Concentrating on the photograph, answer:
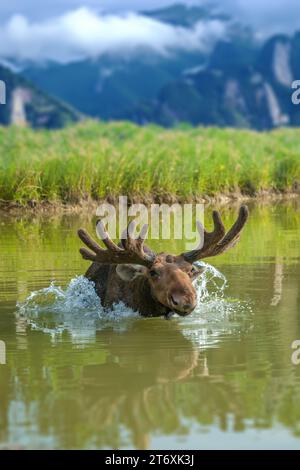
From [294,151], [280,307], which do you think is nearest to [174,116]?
[294,151]

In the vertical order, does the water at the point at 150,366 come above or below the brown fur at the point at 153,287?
below

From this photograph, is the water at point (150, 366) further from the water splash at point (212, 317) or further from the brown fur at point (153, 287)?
the brown fur at point (153, 287)

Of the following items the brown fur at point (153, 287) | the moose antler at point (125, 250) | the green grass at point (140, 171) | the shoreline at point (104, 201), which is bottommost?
the brown fur at point (153, 287)

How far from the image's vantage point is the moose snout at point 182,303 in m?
8.08

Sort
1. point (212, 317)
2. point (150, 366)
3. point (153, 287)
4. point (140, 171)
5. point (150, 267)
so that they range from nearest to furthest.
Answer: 1. point (150, 366)
2. point (153, 287)
3. point (150, 267)
4. point (212, 317)
5. point (140, 171)

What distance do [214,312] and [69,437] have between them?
386cm

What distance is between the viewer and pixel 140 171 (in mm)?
22156

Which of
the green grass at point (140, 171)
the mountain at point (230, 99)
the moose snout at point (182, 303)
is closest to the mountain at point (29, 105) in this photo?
Result: the mountain at point (230, 99)

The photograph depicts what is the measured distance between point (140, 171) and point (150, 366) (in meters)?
14.9

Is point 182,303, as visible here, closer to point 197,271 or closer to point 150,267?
point 197,271

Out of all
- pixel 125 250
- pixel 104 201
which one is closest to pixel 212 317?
pixel 125 250

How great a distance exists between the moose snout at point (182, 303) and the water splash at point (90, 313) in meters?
0.30

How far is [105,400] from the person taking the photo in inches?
256

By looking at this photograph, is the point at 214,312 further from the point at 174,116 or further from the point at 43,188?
the point at 174,116
